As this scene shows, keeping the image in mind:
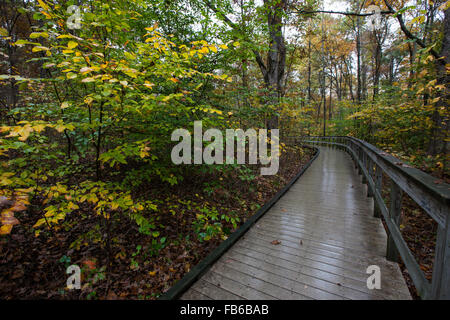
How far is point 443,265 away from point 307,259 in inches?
61.1

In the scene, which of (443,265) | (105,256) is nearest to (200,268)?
(105,256)

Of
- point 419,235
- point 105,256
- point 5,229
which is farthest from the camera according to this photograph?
point 419,235

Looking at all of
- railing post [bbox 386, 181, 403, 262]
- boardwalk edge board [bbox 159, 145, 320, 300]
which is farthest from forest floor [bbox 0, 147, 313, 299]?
railing post [bbox 386, 181, 403, 262]

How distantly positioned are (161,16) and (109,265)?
545cm

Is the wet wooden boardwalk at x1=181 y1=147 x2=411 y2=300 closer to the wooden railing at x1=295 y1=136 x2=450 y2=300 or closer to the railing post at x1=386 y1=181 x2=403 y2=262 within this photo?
the railing post at x1=386 y1=181 x2=403 y2=262

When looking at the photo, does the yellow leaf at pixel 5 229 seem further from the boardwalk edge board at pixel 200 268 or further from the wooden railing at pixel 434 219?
the wooden railing at pixel 434 219

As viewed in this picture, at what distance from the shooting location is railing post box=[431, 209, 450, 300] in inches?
49.9

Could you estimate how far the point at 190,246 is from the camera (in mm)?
3324

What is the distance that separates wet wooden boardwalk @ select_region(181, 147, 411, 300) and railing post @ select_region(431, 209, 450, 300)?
87cm

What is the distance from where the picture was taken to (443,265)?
1.30 metres

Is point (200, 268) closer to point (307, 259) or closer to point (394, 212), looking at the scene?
point (307, 259)

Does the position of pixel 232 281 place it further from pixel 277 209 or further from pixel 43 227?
pixel 43 227

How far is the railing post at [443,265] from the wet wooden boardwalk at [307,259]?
0.87 metres
